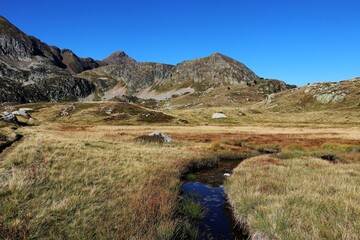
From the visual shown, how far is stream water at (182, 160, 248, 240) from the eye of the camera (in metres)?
13.4

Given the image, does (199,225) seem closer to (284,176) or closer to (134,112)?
(284,176)

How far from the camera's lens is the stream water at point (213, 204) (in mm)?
13406

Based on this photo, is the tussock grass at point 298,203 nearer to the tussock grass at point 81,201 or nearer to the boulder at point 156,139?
the tussock grass at point 81,201

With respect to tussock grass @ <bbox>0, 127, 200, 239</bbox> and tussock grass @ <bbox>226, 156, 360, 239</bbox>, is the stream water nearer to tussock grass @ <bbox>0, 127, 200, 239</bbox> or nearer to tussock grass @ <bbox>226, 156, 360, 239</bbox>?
tussock grass @ <bbox>226, 156, 360, 239</bbox>

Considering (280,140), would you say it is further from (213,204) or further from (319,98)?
(319,98)

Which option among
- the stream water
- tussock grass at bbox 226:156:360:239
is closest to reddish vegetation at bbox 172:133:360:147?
the stream water

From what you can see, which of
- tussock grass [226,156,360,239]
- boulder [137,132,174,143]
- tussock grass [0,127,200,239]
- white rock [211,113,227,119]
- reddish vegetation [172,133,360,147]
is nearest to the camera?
tussock grass [0,127,200,239]

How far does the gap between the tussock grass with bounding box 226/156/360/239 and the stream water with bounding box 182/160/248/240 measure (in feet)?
2.19

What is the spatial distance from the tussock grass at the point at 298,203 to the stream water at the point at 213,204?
667 millimetres

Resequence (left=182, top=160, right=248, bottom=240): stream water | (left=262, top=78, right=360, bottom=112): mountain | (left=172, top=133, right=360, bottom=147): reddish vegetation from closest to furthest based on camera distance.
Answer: (left=182, top=160, right=248, bottom=240): stream water
(left=172, top=133, right=360, bottom=147): reddish vegetation
(left=262, top=78, right=360, bottom=112): mountain

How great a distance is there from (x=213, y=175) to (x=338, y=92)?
513 feet

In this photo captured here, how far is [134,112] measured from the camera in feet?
437

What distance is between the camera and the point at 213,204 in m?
17.8

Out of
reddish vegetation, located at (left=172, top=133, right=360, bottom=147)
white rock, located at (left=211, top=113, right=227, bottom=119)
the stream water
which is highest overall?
the stream water
